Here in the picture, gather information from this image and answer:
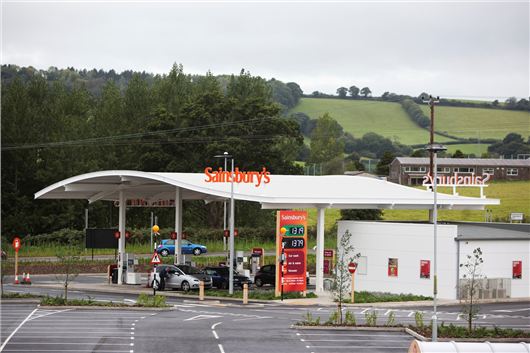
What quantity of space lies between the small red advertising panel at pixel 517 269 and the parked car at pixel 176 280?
1818 centimetres

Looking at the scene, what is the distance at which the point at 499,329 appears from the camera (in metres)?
37.9

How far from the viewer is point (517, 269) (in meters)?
54.2

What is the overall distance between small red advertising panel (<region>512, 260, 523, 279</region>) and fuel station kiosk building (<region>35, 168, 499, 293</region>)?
6772mm

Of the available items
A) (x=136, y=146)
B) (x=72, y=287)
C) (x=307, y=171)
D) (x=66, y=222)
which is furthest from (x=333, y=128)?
(x=72, y=287)

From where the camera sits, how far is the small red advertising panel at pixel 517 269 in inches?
2130

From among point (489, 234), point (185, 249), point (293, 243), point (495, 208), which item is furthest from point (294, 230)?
point (495, 208)

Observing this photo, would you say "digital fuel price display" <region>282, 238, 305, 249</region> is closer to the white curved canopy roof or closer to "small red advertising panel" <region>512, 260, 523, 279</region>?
A: the white curved canopy roof

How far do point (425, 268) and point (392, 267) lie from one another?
2350mm

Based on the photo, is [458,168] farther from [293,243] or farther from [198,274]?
[293,243]

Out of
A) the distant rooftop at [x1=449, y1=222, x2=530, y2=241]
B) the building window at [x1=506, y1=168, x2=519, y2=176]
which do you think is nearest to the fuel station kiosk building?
the distant rooftop at [x1=449, y1=222, x2=530, y2=241]

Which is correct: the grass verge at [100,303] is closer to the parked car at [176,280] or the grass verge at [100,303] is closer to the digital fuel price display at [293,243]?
the digital fuel price display at [293,243]

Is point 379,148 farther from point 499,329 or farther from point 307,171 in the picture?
point 499,329

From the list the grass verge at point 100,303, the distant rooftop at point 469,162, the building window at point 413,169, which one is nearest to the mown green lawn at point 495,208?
the distant rooftop at point 469,162

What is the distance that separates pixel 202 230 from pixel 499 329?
59881 millimetres
